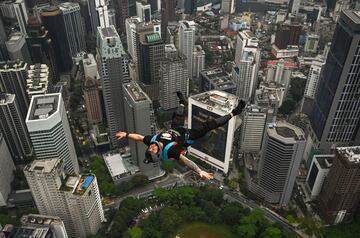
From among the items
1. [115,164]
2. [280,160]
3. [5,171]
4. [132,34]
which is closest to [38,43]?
[132,34]

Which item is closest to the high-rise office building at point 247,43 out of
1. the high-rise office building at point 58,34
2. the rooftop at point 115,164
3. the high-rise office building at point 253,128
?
the high-rise office building at point 253,128

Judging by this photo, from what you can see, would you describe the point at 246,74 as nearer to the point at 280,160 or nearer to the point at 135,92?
the point at 280,160

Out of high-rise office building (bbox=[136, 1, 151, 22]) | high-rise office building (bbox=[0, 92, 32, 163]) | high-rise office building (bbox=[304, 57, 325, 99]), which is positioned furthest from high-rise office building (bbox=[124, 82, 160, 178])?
high-rise office building (bbox=[136, 1, 151, 22])

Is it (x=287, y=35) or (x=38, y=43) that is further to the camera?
(x=287, y=35)

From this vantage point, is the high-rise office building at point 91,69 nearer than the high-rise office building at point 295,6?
Yes

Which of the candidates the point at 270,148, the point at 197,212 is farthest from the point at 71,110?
the point at 270,148

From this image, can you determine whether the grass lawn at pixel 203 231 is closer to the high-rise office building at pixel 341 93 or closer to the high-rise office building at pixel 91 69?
the high-rise office building at pixel 341 93

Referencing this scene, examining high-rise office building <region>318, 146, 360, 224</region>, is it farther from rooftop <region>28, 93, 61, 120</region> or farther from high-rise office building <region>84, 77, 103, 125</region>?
high-rise office building <region>84, 77, 103, 125</region>
